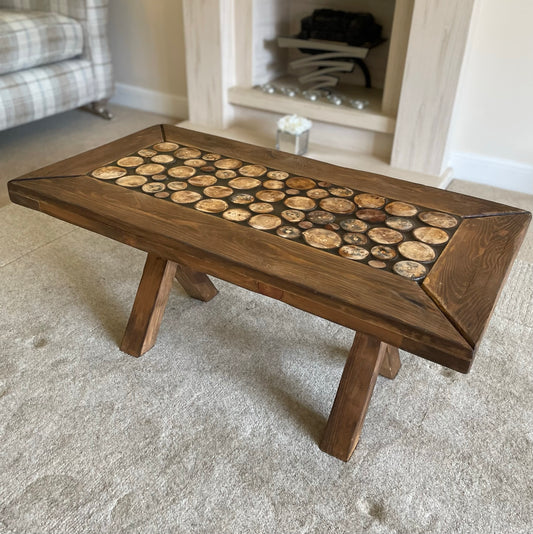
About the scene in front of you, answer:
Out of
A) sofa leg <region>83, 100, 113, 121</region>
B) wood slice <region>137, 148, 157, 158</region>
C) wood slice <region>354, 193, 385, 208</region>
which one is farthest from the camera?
sofa leg <region>83, 100, 113, 121</region>

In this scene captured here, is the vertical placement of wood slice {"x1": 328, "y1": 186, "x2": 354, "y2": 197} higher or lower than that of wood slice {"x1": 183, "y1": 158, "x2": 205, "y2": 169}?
lower

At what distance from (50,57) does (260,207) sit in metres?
1.68

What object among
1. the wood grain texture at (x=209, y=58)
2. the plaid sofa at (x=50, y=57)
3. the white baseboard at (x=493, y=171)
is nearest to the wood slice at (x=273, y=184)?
the white baseboard at (x=493, y=171)

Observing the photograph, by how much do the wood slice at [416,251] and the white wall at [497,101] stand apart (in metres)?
1.21

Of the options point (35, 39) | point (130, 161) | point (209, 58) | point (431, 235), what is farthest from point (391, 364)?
point (35, 39)

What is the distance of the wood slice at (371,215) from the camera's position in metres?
1.16

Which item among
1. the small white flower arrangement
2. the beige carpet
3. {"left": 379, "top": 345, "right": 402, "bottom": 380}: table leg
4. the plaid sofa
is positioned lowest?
the beige carpet

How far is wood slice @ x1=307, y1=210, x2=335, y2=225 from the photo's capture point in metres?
1.14

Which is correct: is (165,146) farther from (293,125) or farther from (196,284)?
(293,125)

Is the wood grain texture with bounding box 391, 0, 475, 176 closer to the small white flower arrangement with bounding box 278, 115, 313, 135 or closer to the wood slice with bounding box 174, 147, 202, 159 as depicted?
the small white flower arrangement with bounding box 278, 115, 313, 135

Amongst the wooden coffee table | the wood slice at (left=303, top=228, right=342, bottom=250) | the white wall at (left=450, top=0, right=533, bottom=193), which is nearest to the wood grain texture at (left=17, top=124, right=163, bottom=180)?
the wooden coffee table

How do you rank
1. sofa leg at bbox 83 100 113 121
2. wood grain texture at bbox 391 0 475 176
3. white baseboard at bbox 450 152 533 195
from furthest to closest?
sofa leg at bbox 83 100 113 121, white baseboard at bbox 450 152 533 195, wood grain texture at bbox 391 0 475 176

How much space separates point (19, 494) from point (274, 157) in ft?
3.06

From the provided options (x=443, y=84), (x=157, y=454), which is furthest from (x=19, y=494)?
(x=443, y=84)
